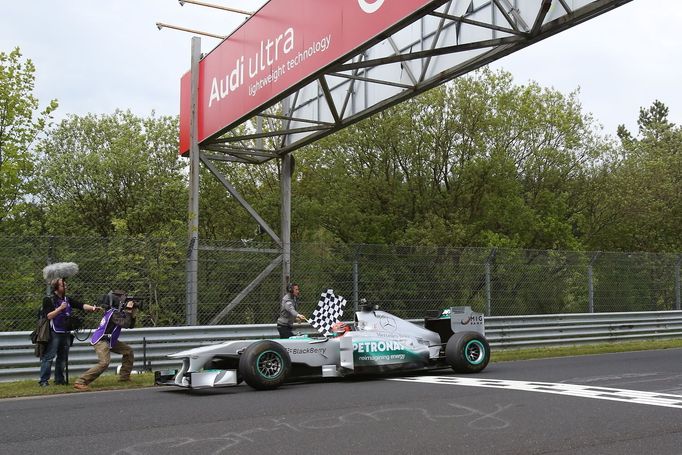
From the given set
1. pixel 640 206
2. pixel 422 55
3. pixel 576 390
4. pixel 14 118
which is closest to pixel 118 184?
pixel 14 118

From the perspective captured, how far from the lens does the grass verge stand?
10.5 metres

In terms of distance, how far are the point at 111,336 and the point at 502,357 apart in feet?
26.0

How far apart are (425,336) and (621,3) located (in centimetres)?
569

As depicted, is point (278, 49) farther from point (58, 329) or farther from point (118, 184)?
point (118, 184)

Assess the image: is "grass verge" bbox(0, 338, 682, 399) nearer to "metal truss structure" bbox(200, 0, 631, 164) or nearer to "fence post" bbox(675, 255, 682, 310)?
"fence post" bbox(675, 255, 682, 310)

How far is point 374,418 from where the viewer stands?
24.2ft

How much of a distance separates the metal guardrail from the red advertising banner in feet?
16.1

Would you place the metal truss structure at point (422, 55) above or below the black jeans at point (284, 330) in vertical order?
above

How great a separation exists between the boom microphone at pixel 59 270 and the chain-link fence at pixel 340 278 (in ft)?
3.22

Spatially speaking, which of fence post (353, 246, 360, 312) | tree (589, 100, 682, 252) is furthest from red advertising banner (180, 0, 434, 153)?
tree (589, 100, 682, 252)

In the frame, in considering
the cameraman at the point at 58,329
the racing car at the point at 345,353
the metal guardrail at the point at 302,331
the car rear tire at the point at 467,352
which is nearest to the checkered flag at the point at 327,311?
the racing car at the point at 345,353

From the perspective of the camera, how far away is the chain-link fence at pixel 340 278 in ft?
40.6

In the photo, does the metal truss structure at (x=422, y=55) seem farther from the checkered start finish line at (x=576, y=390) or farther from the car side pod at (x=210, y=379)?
the car side pod at (x=210, y=379)

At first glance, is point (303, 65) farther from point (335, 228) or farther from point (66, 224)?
point (66, 224)
